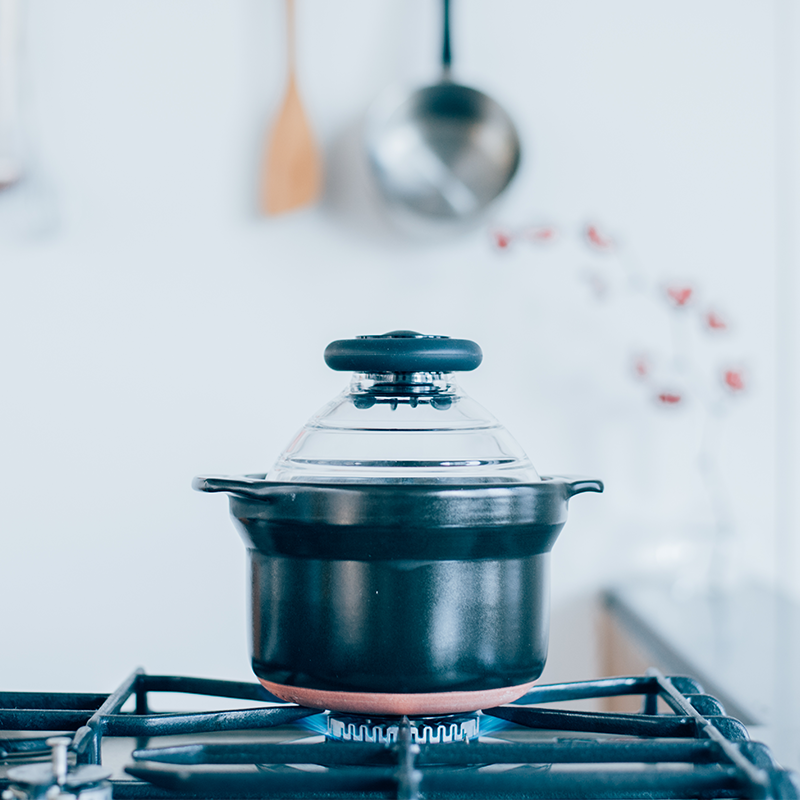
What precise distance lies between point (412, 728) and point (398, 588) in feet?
0.27

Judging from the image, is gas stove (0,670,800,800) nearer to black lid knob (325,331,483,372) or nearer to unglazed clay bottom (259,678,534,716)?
unglazed clay bottom (259,678,534,716)

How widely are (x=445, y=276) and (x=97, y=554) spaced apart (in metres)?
0.76

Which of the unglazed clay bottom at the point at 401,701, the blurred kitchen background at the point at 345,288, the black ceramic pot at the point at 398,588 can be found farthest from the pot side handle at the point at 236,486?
the blurred kitchen background at the point at 345,288

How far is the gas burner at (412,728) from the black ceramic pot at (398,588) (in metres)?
0.03

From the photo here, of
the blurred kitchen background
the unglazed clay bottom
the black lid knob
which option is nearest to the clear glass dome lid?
the black lid knob

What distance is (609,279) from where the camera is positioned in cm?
159

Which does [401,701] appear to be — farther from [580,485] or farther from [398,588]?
[580,485]

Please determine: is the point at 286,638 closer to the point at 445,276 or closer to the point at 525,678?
the point at 525,678

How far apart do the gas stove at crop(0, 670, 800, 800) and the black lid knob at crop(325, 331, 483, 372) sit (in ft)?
0.65

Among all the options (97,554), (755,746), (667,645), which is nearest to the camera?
(755,746)

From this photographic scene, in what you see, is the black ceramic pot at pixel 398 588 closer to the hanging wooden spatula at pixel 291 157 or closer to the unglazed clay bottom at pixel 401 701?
the unglazed clay bottom at pixel 401 701

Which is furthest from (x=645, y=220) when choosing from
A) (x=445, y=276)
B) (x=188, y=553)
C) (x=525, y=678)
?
(x=525, y=678)

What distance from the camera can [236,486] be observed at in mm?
519

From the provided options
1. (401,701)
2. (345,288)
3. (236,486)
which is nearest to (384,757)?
(401,701)
